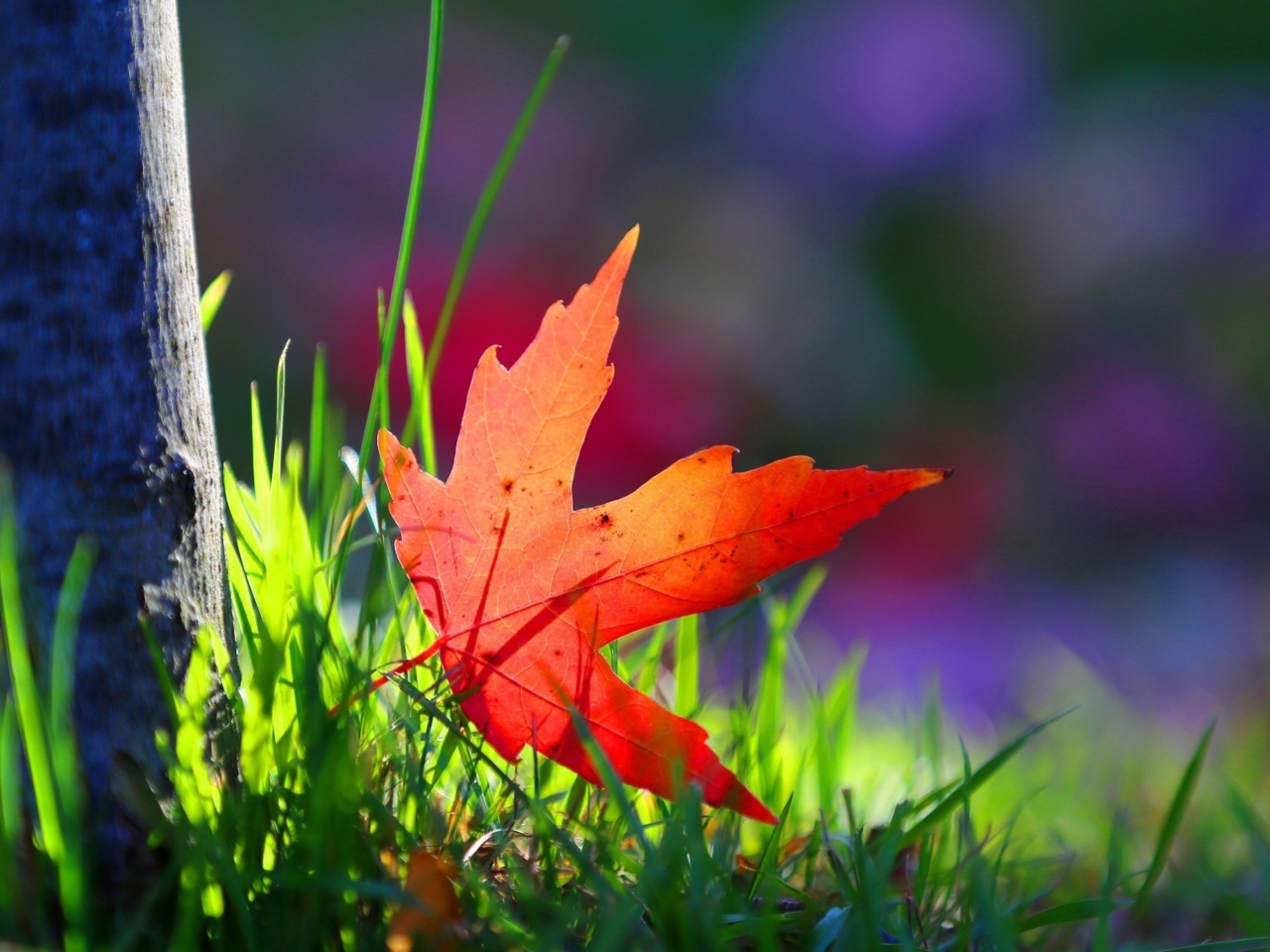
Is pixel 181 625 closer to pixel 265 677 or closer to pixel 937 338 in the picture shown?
pixel 265 677

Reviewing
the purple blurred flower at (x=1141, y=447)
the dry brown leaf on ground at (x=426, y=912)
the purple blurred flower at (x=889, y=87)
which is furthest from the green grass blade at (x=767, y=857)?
the purple blurred flower at (x=889, y=87)

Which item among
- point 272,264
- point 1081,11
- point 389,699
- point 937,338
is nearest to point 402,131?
point 272,264

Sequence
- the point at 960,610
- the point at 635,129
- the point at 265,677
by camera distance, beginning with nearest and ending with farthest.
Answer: the point at 265,677 < the point at 960,610 < the point at 635,129

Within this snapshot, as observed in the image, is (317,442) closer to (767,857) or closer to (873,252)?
(767,857)

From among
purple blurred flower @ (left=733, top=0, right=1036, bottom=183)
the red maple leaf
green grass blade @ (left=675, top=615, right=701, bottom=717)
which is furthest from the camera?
purple blurred flower @ (left=733, top=0, right=1036, bottom=183)

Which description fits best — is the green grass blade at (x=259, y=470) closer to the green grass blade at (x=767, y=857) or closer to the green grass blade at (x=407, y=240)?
the green grass blade at (x=407, y=240)

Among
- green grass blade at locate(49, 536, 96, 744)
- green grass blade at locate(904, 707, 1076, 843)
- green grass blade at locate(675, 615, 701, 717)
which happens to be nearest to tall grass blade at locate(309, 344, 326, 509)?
green grass blade at locate(49, 536, 96, 744)

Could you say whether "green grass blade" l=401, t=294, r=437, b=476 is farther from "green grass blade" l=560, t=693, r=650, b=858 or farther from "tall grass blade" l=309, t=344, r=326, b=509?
"green grass blade" l=560, t=693, r=650, b=858
